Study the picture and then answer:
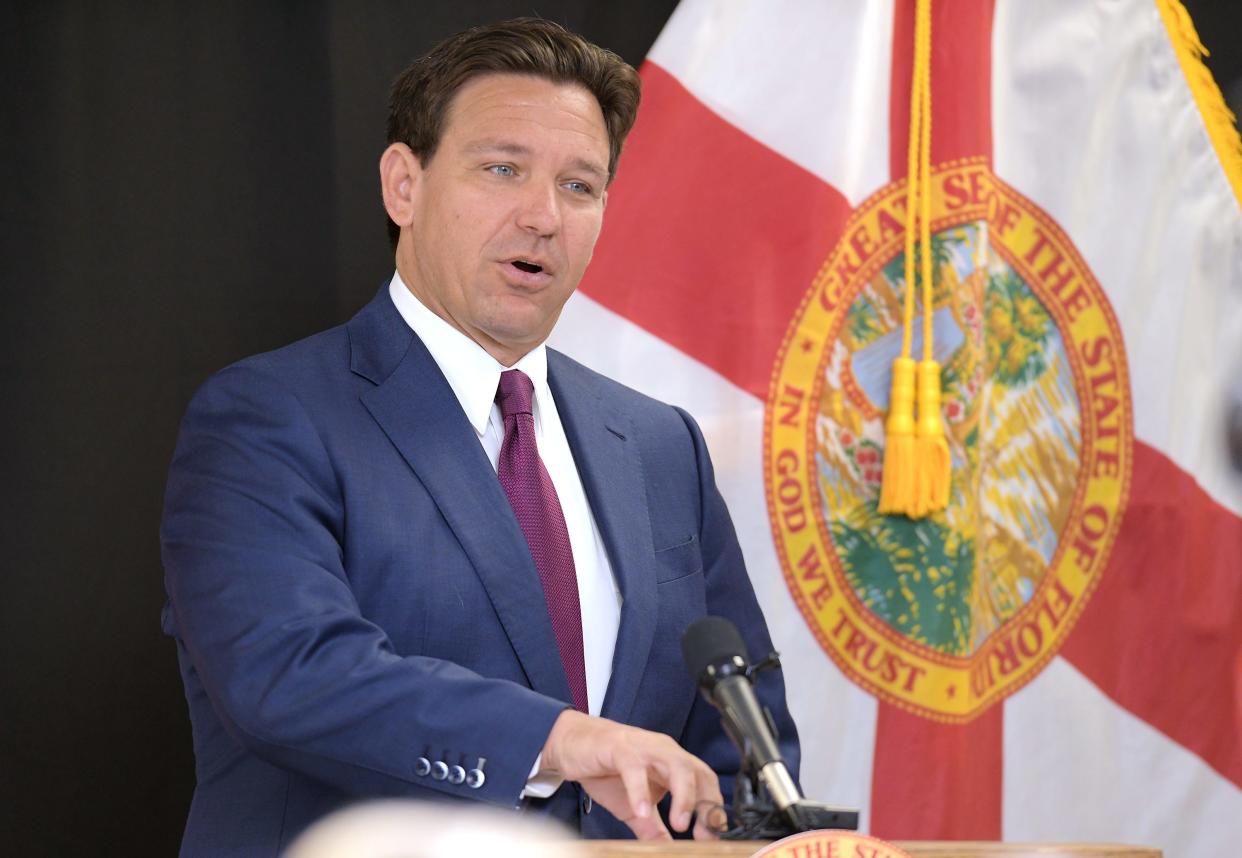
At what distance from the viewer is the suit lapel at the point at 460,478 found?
4.82 feet

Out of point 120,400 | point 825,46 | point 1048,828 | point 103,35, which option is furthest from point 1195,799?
point 103,35

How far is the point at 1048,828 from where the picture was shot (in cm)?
227

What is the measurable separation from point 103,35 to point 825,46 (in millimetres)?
1071

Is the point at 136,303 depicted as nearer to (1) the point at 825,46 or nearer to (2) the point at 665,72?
(2) the point at 665,72

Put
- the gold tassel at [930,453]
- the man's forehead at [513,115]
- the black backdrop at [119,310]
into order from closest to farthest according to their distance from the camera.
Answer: the man's forehead at [513,115]
the black backdrop at [119,310]
the gold tassel at [930,453]

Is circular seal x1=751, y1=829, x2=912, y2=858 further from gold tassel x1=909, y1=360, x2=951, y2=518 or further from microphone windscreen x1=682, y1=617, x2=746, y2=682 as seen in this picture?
gold tassel x1=909, y1=360, x2=951, y2=518

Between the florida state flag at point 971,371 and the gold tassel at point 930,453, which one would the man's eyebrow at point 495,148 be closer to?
the florida state flag at point 971,371

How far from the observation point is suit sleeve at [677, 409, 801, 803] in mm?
1688

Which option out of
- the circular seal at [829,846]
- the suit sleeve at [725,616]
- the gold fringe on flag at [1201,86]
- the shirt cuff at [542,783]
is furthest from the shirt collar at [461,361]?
the gold fringe on flag at [1201,86]

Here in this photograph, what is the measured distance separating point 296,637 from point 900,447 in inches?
45.0

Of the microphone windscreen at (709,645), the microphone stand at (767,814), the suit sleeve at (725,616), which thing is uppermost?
the suit sleeve at (725,616)

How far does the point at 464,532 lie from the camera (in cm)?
148

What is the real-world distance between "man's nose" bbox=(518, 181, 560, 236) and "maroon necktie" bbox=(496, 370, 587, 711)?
195 millimetres

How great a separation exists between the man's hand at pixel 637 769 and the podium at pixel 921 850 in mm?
90
